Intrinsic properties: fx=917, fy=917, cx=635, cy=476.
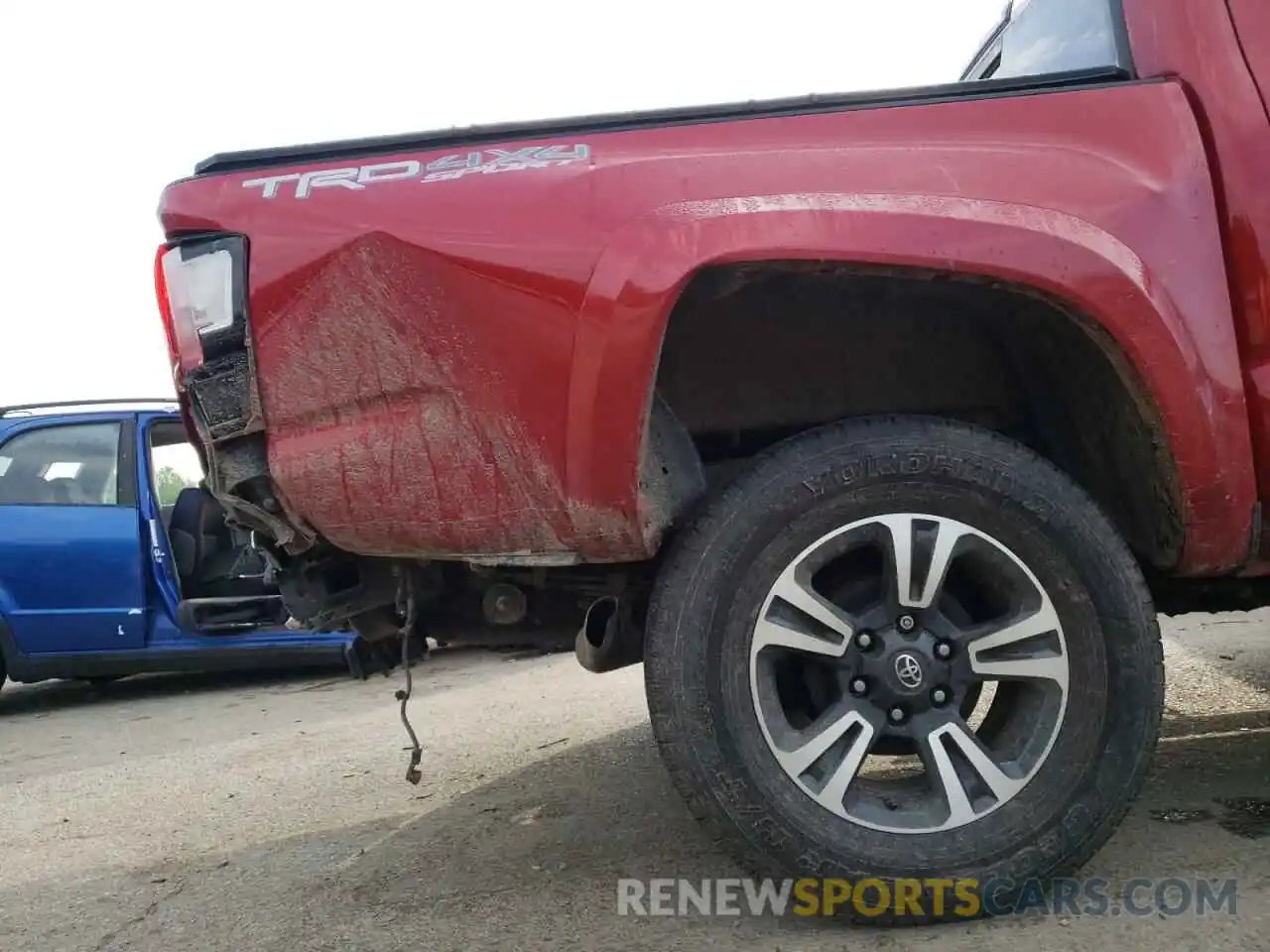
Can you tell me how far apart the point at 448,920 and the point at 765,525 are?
1.13 m

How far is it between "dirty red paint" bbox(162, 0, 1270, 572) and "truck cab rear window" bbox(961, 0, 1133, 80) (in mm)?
234

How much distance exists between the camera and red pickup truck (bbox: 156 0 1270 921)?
1871mm

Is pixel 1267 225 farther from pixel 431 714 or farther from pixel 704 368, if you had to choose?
pixel 431 714

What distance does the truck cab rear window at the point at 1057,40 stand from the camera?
219 centimetres

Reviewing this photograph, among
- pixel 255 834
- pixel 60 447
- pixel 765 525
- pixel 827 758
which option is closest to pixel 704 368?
pixel 765 525

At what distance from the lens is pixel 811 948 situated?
1783 mm

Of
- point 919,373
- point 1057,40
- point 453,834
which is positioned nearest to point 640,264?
point 919,373

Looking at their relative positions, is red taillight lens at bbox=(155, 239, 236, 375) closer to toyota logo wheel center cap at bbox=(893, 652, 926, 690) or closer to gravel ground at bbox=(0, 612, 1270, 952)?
gravel ground at bbox=(0, 612, 1270, 952)

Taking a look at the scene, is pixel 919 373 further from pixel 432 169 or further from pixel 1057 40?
pixel 432 169

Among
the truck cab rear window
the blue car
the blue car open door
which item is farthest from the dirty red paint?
the blue car open door

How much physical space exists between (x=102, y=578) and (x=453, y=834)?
12.8 ft

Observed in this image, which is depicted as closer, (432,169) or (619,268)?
(619,268)

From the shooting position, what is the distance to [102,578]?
5.45 metres

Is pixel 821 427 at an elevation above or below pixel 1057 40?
below
